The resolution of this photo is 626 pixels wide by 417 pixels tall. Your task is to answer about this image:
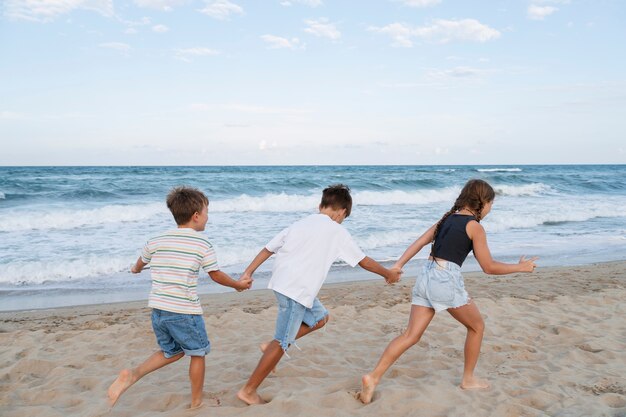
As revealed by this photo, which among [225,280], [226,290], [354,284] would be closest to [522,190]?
[354,284]

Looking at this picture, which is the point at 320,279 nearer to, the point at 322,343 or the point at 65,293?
the point at 322,343

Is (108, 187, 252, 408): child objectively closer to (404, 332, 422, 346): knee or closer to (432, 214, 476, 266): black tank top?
(404, 332, 422, 346): knee

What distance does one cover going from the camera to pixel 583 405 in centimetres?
354

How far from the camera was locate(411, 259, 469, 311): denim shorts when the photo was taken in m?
3.45

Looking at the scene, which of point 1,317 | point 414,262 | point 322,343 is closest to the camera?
point 322,343

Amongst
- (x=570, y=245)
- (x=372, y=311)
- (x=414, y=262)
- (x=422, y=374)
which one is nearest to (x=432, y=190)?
(x=570, y=245)

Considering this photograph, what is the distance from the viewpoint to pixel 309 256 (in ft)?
11.1

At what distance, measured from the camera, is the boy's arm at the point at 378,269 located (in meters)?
3.42

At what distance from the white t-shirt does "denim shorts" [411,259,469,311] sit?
51 centimetres

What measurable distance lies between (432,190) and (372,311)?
23.7 m

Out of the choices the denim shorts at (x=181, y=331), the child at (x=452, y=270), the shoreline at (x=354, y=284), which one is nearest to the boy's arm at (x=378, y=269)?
the child at (x=452, y=270)

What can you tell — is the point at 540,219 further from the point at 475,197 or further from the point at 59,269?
the point at 475,197

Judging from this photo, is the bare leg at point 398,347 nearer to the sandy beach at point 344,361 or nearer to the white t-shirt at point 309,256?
the sandy beach at point 344,361

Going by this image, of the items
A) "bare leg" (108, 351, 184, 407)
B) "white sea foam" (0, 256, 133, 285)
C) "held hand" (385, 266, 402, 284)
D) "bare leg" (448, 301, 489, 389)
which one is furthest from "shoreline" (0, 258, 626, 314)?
"bare leg" (448, 301, 489, 389)
